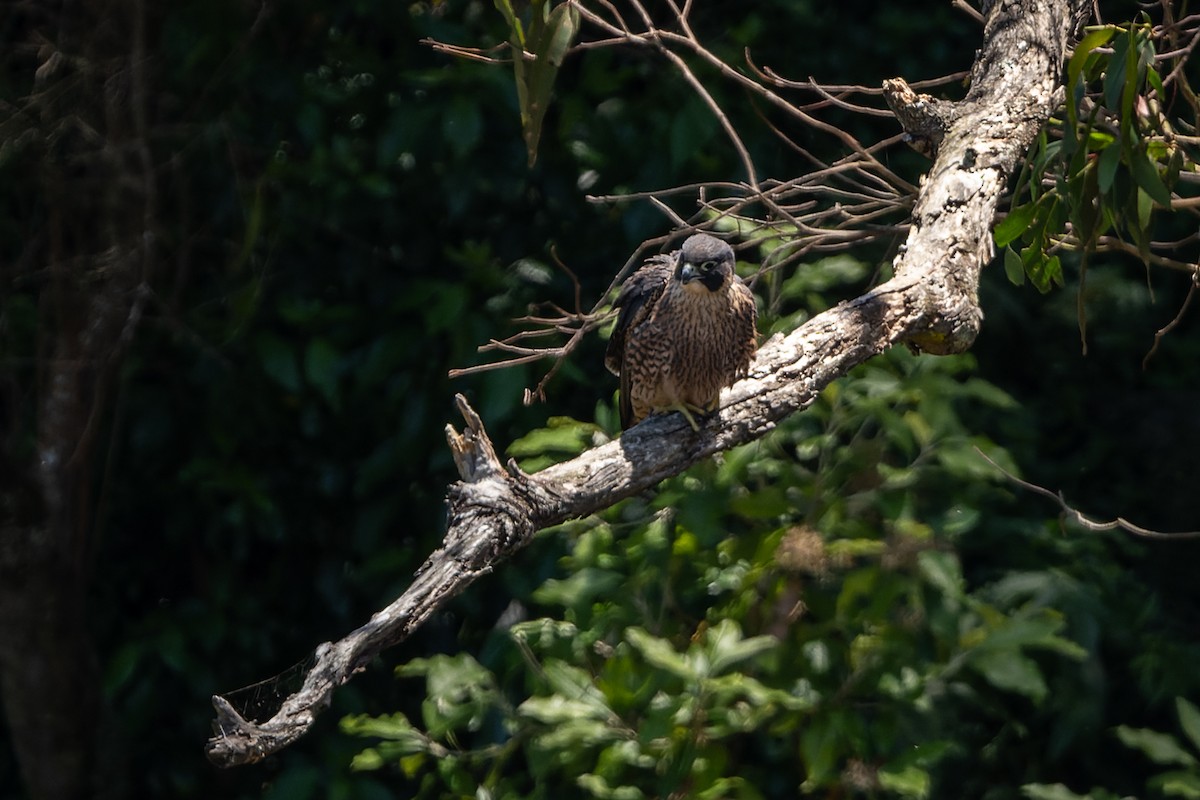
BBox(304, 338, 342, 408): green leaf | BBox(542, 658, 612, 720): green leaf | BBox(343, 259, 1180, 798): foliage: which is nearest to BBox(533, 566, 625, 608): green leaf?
BBox(343, 259, 1180, 798): foliage

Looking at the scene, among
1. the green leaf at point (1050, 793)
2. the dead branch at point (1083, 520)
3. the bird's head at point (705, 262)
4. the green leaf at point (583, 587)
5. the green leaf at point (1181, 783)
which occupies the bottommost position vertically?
the green leaf at point (1050, 793)

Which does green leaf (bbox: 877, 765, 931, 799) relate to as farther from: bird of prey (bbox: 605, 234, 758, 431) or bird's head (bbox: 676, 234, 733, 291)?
bird's head (bbox: 676, 234, 733, 291)

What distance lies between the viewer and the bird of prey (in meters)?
3.16

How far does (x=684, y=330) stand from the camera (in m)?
3.30

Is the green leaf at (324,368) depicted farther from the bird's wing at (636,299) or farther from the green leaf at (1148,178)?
the green leaf at (1148,178)

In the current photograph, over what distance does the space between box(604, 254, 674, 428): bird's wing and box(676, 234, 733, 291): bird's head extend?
17 centimetres

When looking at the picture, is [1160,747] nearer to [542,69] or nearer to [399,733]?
[399,733]

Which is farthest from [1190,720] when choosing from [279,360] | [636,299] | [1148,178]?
[279,360]

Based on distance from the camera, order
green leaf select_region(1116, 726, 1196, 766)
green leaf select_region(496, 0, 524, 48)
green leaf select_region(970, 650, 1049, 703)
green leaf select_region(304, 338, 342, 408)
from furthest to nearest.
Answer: green leaf select_region(304, 338, 342, 408)
green leaf select_region(1116, 726, 1196, 766)
green leaf select_region(970, 650, 1049, 703)
green leaf select_region(496, 0, 524, 48)

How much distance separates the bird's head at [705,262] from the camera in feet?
10.3

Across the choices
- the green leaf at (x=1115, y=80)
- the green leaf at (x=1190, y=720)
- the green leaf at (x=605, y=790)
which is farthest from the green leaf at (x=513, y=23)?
the green leaf at (x=1190, y=720)

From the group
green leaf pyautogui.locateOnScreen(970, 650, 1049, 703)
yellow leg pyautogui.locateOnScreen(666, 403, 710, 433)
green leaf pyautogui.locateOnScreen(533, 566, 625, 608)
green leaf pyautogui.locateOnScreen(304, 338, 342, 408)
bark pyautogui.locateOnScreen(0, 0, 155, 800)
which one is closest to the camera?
yellow leg pyautogui.locateOnScreen(666, 403, 710, 433)

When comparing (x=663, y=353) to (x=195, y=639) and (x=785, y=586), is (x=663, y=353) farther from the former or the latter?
(x=195, y=639)

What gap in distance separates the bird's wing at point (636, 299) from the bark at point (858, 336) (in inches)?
27.1
